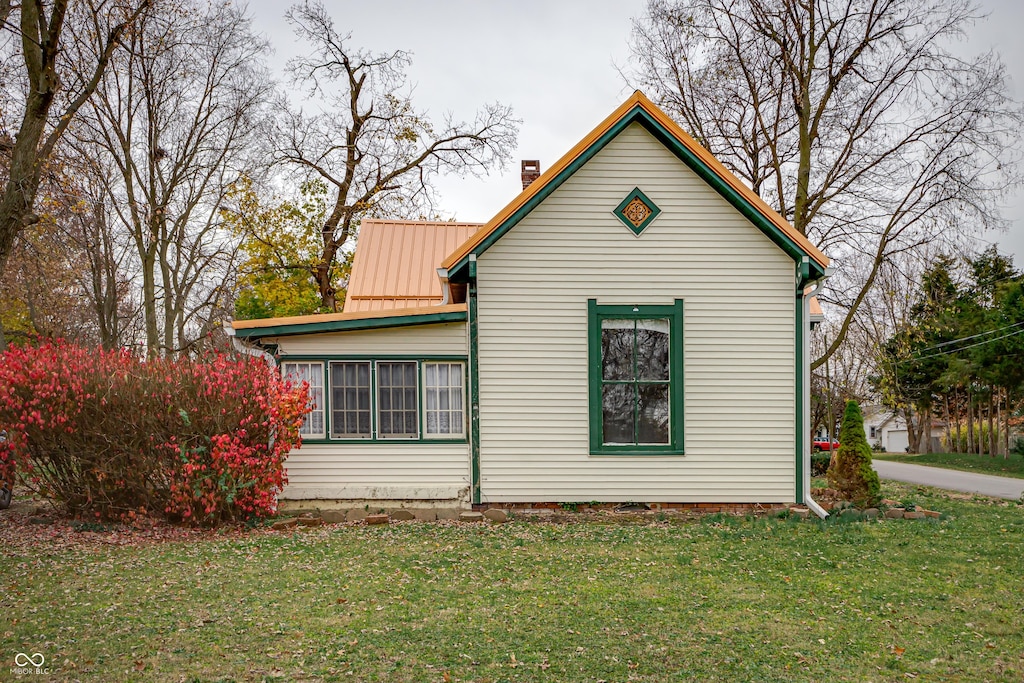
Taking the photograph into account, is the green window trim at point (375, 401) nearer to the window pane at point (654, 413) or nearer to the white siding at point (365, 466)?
the white siding at point (365, 466)

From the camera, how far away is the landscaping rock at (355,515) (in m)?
11.9

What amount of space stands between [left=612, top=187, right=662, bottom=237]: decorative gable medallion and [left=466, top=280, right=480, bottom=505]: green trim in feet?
8.17

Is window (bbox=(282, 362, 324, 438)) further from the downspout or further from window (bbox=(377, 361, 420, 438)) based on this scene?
the downspout

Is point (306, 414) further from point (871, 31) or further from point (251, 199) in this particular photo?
point (251, 199)

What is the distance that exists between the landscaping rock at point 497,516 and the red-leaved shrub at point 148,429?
2952 mm

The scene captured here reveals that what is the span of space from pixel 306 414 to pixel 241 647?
576 cm

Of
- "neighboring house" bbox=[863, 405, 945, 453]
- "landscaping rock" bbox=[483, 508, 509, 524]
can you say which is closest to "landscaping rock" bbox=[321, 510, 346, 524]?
"landscaping rock" bbox=[483, 508, 509, 524]

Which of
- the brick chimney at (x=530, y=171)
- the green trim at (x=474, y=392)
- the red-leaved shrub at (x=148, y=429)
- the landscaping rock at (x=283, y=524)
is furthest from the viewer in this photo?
the brick chimney at (x=530, y=171)

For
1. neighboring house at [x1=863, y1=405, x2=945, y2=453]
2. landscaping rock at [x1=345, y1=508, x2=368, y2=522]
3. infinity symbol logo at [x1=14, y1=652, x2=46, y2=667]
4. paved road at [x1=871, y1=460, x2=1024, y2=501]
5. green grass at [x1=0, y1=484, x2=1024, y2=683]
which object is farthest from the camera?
neighboring house at [x1=863, y1=405, x2=945, y2=453]

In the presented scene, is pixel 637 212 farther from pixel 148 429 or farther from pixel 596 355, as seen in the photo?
pixel 148 429

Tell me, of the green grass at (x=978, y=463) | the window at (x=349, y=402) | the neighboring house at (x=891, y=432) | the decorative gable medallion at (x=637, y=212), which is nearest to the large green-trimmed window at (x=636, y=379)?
the decorative gable medallion at (x=637, y=212)

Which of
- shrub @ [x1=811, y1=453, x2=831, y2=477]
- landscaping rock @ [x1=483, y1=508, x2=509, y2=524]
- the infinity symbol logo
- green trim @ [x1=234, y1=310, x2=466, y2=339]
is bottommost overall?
shrub @ [x1=811, y1=453, x2=831, y2=477]

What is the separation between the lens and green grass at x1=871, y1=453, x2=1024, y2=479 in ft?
89.0

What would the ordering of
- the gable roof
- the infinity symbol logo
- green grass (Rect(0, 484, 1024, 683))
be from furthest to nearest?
the gable roof, green grass (Rect(0, 484, 1024, 683)), the infinity symbol logo
